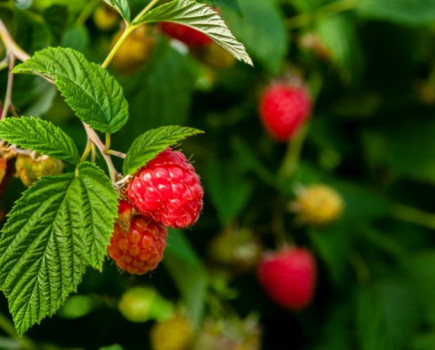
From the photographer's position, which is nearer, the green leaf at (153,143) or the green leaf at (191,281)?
the green leaf at (153,143)

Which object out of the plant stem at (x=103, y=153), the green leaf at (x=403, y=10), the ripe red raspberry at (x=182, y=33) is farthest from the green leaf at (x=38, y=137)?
the green leaf at (x=403, y=10)

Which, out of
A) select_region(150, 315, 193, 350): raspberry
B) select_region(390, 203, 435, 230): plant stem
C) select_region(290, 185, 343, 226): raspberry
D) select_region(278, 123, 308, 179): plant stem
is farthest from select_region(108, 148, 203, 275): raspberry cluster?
select_region(390, 203, 435, 230): plant stem

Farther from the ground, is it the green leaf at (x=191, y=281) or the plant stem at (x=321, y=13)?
the plant stem at (x=321, y=13)

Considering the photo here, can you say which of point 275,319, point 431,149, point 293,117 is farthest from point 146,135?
point 431,149

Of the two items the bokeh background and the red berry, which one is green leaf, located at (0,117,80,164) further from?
the bokeh background

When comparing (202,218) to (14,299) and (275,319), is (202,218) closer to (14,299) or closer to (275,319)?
(275,319)

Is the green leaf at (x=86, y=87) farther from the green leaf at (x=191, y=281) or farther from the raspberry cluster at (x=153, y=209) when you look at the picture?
the green leaf at (x=191, y=281)

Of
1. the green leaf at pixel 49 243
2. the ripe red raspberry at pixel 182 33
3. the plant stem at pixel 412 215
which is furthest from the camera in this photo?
the plant stem at pixel 412 215
